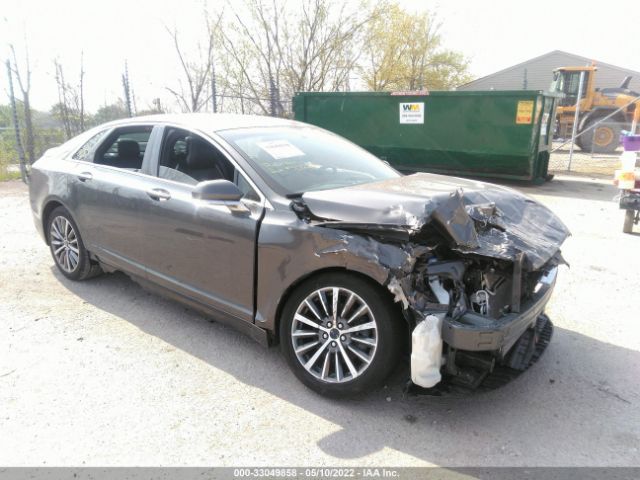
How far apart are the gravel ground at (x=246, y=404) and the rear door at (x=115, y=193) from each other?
57cm

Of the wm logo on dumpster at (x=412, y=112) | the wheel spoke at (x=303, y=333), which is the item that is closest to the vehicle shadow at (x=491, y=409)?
the wheel spoke at (x=303, y=333)

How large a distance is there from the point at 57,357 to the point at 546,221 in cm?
361

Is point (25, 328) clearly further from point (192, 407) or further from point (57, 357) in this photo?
point (192, 407)

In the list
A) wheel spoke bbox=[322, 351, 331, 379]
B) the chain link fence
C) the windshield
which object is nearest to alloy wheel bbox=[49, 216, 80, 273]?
the windshield

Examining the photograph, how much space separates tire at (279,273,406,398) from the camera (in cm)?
276

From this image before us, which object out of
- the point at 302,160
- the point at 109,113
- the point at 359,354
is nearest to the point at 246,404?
the point at 359,354

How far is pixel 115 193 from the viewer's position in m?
4.15

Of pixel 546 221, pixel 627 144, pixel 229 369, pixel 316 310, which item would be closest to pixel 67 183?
pixel 229 369

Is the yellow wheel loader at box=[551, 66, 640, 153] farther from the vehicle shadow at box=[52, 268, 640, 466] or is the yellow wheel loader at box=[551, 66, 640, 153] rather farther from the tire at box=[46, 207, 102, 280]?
the tire at box=[46, 207, 102, 280]

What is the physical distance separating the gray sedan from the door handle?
1cm

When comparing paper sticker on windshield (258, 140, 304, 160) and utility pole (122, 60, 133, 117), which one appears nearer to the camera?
paper sticker on windshield (258, 140, 304, 160)

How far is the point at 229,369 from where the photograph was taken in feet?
11.3

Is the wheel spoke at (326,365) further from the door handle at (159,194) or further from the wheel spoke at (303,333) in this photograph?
the door handle at (159,194)

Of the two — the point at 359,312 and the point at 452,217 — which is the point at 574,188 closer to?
the point at 452,217
